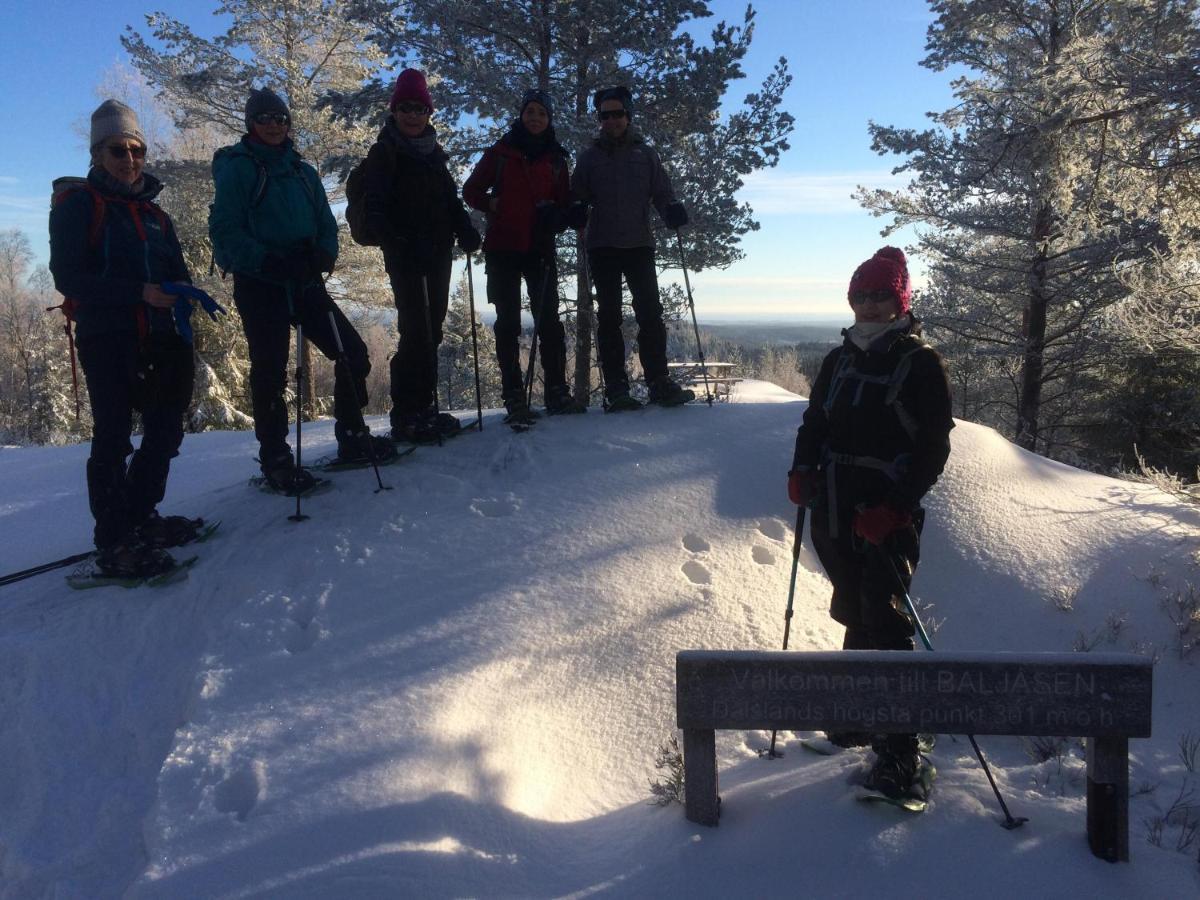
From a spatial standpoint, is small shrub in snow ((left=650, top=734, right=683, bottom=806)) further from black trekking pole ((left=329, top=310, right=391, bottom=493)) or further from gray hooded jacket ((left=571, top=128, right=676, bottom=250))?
gray hooded jacket ((left=571, top=128, right=676, bottom=250))

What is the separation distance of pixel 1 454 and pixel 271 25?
12346 mm

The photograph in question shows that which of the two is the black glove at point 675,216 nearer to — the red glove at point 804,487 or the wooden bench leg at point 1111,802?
the red glove at point 804,487

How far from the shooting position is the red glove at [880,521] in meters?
2.66

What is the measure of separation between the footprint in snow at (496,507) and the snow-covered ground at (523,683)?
2cm

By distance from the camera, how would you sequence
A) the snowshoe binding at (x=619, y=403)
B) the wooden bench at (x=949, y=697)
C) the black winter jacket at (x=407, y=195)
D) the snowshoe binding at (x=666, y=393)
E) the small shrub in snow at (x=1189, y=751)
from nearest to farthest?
the wooden bench at (x=949, y=697) < the small shrub in snow at (x=1189, y=751) < the black winter jacket at (x=407, y=195) < the snowshoe binding at (x=619, y=403) < the snowshoe binding at (x=666, y=393)

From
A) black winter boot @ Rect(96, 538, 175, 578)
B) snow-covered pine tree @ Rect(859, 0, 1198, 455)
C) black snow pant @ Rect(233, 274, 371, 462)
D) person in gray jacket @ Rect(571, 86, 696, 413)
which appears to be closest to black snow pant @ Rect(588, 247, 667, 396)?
person in gray jacket @ Rect(571, 86, 696, 413)

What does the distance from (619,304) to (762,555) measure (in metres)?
2.47

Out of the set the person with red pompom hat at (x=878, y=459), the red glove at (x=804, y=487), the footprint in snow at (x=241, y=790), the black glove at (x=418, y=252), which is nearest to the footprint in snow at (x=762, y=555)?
the person with red pompom hat at (x=878, y=459)

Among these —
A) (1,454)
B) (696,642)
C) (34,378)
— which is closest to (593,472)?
(696,642)

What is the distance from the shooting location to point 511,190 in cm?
555

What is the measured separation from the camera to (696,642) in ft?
12.2

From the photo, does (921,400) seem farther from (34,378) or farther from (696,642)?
(34,378)

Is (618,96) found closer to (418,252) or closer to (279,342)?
(418,252)

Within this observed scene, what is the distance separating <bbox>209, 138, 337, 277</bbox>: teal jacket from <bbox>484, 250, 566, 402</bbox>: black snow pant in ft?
4.46
